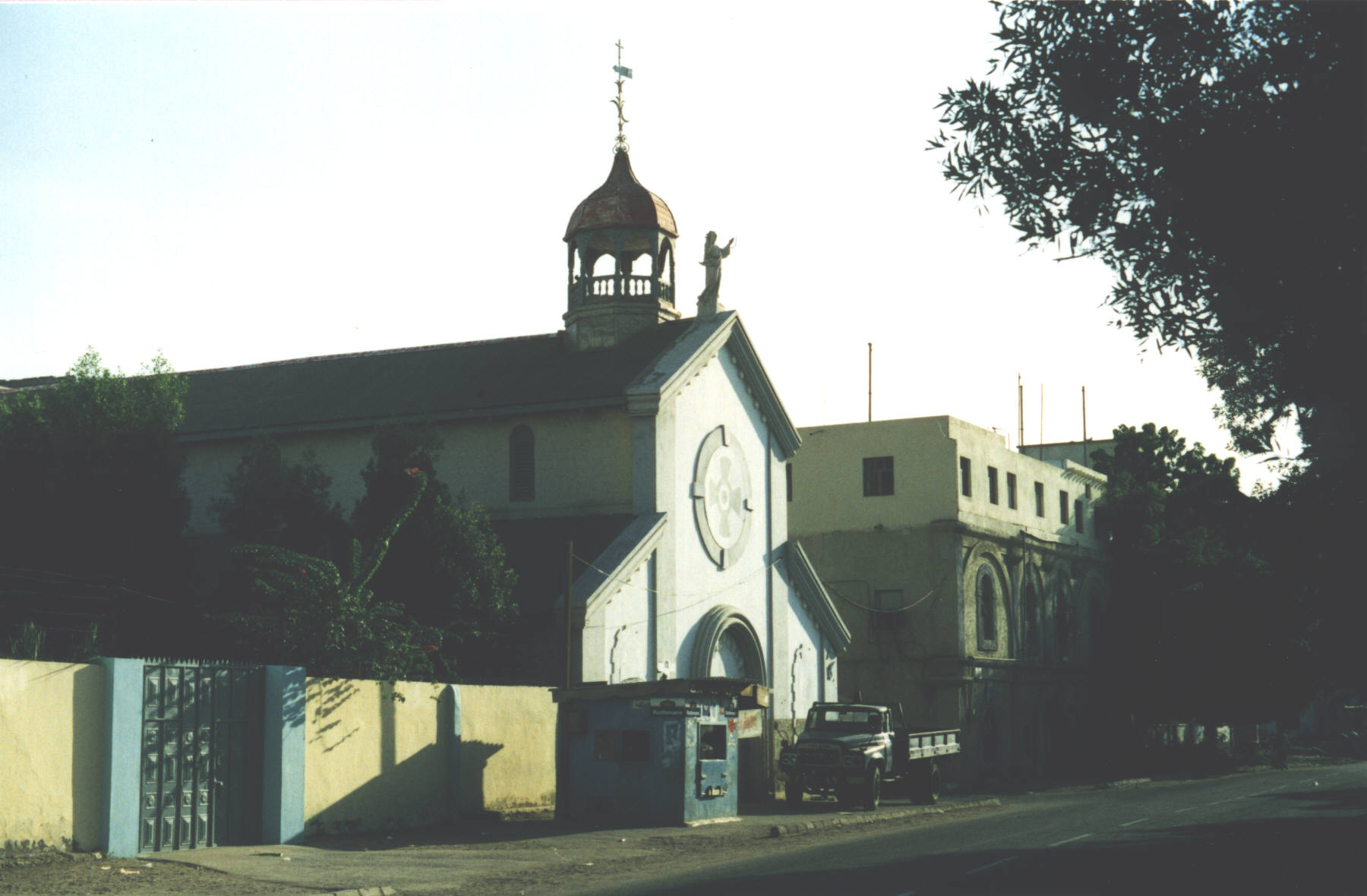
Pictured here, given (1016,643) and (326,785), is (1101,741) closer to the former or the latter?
(1016,643)

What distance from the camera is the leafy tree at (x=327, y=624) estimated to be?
2286cm

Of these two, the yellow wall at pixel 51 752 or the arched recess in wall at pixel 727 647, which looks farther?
the arched recess in wall at pixel 727 647

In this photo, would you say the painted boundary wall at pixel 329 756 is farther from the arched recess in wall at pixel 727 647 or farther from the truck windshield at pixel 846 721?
the truck windshield at pixel 846 721

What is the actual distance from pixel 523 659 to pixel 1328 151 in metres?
19.7

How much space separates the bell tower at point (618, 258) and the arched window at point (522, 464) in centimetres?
365

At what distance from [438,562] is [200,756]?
846 cm

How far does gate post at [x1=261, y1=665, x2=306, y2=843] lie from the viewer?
67.5 ft

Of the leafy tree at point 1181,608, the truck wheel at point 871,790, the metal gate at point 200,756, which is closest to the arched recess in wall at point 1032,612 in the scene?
the leafy tree at point 1181,608

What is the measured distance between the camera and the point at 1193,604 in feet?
185

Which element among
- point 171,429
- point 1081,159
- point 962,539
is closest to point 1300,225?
point 1081,159

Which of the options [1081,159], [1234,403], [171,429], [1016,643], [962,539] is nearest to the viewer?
[1081,159]

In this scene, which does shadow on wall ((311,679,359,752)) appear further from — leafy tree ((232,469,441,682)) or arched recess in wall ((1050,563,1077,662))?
arched recess in wall ((1050,563,1077,662))

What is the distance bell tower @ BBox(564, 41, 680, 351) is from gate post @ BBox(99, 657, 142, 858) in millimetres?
20332

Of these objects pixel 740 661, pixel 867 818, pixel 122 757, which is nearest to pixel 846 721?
pixel 867 818
